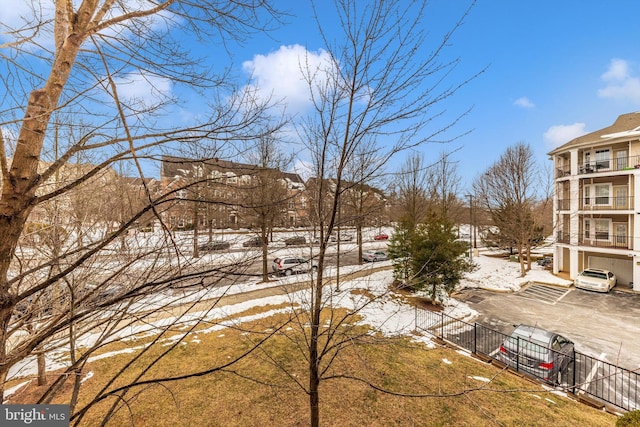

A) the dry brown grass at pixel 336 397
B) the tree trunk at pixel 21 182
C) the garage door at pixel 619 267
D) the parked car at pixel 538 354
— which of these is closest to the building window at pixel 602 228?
the garage door at pixel 619 267

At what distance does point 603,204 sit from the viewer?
1648cm

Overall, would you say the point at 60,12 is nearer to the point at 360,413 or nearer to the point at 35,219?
the point at 35,219

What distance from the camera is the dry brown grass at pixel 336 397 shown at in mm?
4711

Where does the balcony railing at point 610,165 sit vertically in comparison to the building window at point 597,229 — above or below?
above

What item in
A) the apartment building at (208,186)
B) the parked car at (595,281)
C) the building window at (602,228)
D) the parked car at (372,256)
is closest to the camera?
the apartment building at (208,186)

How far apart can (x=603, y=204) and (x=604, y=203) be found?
0.25 ft

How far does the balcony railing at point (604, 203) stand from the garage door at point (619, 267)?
3063 millimetres

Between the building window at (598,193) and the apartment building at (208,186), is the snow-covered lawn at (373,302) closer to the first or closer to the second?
the apartment building at (208,186)

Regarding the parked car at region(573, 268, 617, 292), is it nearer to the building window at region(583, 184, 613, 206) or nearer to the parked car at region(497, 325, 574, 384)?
the building window at region(583, 184, 613, 206)

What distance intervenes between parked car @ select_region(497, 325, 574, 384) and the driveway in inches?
60.7

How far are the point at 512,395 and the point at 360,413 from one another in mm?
3320

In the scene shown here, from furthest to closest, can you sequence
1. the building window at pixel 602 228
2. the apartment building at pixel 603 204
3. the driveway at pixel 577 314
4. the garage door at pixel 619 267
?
the building window at pixel 602 228 → the garage door at pixel 619 267 → the apartment building at pixel 603 204 → the driveway at pixel 577 314

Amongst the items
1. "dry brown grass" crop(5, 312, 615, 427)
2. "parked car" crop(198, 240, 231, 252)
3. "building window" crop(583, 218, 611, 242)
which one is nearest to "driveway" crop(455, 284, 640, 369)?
"building window" crop(583, 218, 611, 242)

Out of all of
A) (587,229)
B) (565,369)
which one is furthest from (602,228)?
(565,369)
